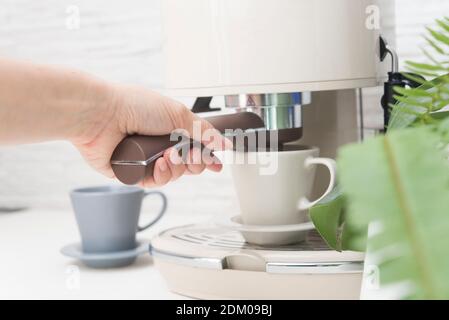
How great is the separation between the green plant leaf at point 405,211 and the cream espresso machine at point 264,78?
1.34ft

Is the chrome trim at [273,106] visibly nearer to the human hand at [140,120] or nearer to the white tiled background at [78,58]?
the human hand at [140,120]

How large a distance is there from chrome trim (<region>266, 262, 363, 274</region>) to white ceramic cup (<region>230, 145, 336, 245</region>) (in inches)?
2.2

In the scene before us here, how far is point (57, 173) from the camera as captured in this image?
109 centimetres

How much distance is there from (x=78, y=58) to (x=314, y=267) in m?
0.66

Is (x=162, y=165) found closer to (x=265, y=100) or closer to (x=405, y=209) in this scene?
(x=265, y=100)

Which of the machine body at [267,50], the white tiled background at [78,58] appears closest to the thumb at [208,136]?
Answer: the machine body at [267,50]

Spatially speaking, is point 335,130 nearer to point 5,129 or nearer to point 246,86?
point 246,86

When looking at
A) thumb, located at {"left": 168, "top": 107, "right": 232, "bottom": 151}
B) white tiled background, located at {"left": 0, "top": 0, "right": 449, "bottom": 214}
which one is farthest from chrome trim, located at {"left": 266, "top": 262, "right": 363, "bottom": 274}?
white tiled background, located at {"left": 0, "top": 0, "right": 449, "bottom": 214}

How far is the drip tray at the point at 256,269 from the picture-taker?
51 centimetres

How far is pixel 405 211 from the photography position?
81 millimetres

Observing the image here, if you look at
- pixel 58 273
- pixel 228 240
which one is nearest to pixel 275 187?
pixel 228 240

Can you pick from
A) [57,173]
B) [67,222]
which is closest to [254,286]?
[67,222]
